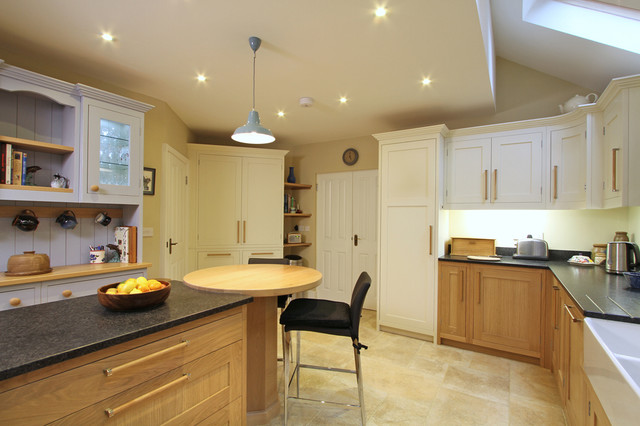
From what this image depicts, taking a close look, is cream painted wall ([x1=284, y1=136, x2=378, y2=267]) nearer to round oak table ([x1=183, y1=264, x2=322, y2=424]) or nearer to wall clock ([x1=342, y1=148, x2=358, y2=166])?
wall clock ([x1=342, y1=148, x2=358, y2=166])

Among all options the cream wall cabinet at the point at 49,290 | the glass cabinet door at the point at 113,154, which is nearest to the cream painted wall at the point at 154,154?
the glass cabinet door at the point at 113,154

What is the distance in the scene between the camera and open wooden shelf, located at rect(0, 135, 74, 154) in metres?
1.98

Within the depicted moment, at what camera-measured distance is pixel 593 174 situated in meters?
2.49

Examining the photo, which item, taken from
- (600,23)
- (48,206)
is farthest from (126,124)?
(600,23)

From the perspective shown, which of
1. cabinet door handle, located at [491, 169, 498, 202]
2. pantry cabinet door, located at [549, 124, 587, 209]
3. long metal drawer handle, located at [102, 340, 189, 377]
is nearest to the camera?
long metal drawer handle, located at [102, 340, 189, 377]

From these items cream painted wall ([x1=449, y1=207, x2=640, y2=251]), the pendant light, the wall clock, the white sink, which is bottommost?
the white sink

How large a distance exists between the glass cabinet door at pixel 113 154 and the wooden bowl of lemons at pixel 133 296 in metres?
1.41

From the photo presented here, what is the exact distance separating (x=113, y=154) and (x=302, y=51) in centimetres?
172

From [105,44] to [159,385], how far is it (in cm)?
224

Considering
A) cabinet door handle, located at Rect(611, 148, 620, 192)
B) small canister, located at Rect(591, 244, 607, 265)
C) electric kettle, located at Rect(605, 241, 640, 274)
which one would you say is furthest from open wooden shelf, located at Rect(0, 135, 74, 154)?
small canister, located at Rect(591, 244, 607, 265)

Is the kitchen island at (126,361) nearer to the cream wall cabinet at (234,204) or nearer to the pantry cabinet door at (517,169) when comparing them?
the cream wall cabinet at (234,204)

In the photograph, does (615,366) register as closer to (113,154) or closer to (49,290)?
(49,290)

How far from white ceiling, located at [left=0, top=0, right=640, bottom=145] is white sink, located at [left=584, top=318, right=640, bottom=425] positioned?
1749mm

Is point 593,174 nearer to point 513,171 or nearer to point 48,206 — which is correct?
point 513,171
